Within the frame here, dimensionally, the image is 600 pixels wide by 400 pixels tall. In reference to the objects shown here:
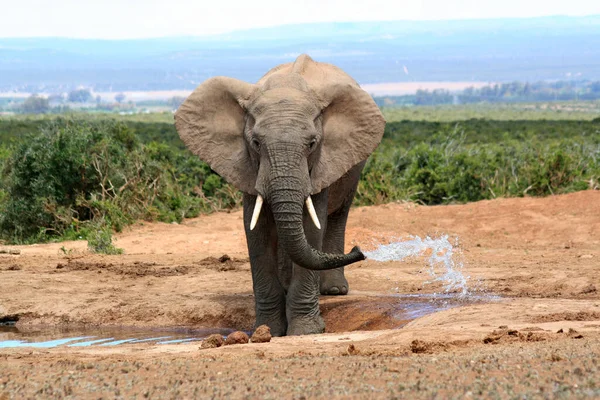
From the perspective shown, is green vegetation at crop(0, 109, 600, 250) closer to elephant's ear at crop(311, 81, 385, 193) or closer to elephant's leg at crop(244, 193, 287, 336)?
elephant's leg at crop(244, 193, 287, 336)

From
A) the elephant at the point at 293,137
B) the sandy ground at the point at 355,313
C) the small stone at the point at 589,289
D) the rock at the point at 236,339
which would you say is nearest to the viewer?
the sandy ground at the point at 355,313

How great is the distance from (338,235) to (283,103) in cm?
283

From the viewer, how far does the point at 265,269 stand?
909 centimetres

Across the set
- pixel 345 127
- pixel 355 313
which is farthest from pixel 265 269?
pixel 345 127

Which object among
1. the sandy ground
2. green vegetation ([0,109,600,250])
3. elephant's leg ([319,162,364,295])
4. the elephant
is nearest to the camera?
the sandy ground

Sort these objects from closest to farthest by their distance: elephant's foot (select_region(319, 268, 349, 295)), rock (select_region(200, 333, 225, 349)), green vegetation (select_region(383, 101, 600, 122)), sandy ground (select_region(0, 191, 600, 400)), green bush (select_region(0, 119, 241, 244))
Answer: sandy ground (select_region(0, 191, 600, 400)) → rock (select_region(200, 333, 225, 349)) → elephant's foot (select_region(319, 268, 349, 295)) → green bush (select_region(0, 119, 241, 244)) → green vegetation (select_region(383, 101, 600, 122))

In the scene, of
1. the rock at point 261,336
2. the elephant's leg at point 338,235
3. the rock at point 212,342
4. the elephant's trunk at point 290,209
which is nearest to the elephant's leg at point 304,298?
the elephant's trunk at point 290,209

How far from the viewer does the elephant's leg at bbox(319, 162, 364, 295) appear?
1018 centimetres

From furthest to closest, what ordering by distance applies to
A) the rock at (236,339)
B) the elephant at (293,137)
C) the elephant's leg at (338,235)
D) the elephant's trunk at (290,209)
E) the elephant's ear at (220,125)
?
the elephant's leg at (338,235) → the elephant's ear at (220,125) → the elephant at (293,137) → the elephant's trunk at (290,209) → the rock at (236,339)

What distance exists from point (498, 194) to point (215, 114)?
35.4 feet

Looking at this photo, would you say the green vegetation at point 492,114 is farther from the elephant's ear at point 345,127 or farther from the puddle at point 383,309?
the elephant's ear at point 345,127

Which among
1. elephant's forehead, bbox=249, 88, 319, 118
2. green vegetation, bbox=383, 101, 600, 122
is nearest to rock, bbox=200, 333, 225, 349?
elephant's forehead, bbox=249, 88, 319, 118

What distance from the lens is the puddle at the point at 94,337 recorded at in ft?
29.7

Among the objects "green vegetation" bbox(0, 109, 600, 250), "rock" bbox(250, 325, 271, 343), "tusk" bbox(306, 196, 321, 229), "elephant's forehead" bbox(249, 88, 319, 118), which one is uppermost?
"elephant's forehead" bbox(249, 88, 319, 118)
